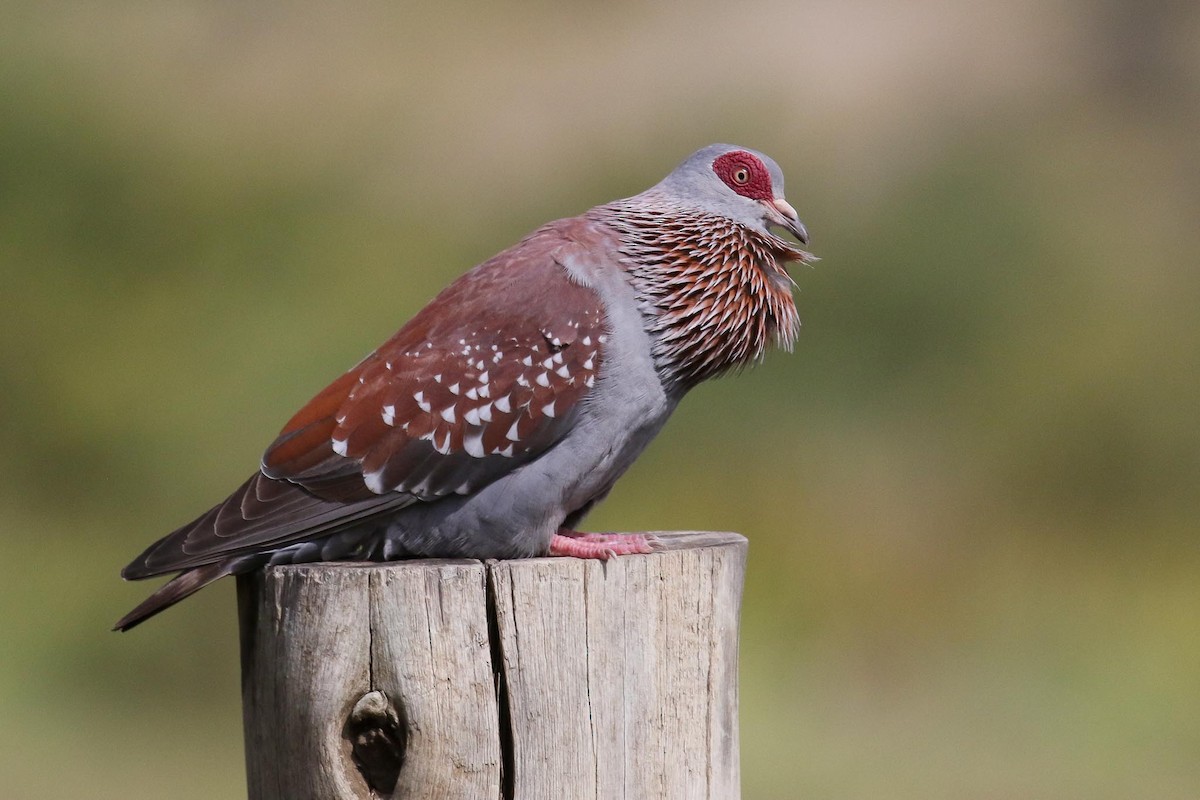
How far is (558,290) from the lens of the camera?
405 centimetres

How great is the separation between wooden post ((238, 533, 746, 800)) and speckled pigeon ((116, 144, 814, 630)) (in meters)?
0.40

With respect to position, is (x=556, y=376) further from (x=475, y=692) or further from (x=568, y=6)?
(x=568, y=6)

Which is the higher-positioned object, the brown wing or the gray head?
the gray head

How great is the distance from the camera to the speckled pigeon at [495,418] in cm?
383

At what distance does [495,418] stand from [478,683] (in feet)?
3.12

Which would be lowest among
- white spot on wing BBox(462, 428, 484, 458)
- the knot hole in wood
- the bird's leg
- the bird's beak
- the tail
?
the knot hole in wood

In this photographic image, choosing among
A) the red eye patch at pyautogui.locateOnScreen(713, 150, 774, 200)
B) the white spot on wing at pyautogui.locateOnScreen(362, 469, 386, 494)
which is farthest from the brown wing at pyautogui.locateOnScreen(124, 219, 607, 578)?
the red eye patch at pyautogui.locateOnScreen(713, 150, 774, 200)

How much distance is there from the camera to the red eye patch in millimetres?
4445

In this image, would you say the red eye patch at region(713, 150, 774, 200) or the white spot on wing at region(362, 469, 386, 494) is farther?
the red eye patch at region(713, 150, 774, 200)

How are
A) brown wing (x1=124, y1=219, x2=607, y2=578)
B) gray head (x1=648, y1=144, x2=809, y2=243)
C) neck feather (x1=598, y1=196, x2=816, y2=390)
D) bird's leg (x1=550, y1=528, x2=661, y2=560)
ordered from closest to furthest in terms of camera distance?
bird's leg (x1=550, y1=528, x2=661, y2=560)
brown wing (x1=124, y1=219, x2=607, y2=578)
neck feather (x1=598, y1=196, x2=816, y2=390)
gray head (x1=648, y1=144, x2=809, y2=243)

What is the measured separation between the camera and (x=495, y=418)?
3.90 m

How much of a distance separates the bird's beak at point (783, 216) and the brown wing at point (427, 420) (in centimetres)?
82

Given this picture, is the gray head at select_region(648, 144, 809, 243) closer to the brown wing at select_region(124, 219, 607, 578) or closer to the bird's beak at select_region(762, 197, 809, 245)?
the bird's beak at select_region(762, 197, 809, 245)

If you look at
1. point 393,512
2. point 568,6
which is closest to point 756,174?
point 393,512
